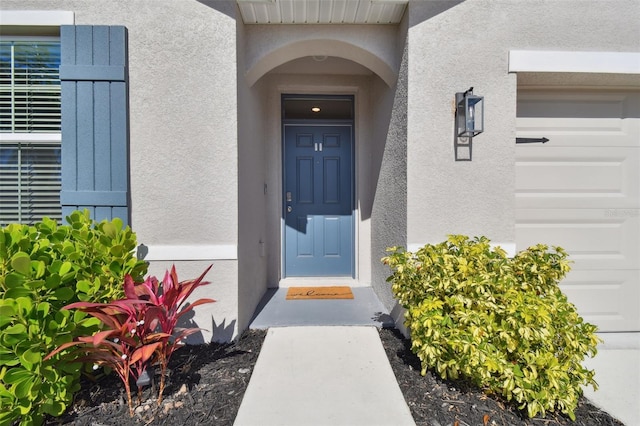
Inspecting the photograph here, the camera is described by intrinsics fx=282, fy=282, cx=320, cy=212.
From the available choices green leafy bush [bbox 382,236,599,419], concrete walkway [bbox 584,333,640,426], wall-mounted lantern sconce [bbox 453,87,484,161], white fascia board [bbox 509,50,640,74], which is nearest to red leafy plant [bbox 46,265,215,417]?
green leafy bush [bbox 382,236,599,419]

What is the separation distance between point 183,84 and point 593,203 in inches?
146

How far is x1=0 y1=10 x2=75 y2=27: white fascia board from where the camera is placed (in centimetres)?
Answer: 217

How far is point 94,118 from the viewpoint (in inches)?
85.7

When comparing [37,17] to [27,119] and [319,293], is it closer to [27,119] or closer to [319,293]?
[27,119]

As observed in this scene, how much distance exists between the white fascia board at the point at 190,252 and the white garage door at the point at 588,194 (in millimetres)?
2589

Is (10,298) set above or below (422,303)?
above

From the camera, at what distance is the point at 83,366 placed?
5.73 ft

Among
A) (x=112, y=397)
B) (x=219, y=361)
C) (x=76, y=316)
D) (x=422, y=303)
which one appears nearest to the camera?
(x=76, y=316)

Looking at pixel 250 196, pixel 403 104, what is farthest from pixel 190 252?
pixel 403 104

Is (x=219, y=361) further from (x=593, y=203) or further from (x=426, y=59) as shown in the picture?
(x=593, y=203)

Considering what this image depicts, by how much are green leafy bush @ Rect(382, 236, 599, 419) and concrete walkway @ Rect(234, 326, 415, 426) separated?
14.1 inches

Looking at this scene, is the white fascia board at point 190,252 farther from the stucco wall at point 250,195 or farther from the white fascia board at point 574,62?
the white fascia board at point 574,62

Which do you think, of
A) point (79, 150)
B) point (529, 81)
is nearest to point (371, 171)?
point (529, 81)

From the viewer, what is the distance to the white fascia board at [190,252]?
2.25 meters
